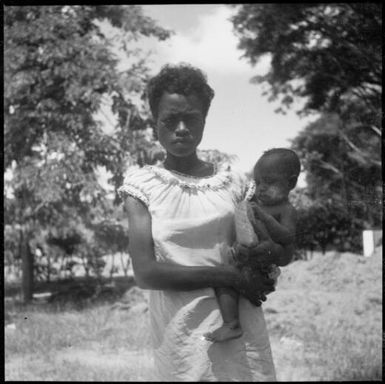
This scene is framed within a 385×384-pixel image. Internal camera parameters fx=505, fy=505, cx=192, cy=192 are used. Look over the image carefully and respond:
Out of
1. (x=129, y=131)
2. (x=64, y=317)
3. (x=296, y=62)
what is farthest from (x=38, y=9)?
(x=64, y=317)

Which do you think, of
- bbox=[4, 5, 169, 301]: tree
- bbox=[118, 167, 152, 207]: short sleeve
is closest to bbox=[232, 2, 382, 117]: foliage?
bbox=[4, 5, 169, 301]: tree

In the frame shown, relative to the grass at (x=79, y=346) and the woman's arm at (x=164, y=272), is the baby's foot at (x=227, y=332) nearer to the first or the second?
the woman's arm at (x=164, y=272)

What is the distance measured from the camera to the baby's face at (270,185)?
1.64 m

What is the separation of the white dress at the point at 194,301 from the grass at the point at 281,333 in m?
4.13

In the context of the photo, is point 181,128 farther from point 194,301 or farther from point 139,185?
point 194,301

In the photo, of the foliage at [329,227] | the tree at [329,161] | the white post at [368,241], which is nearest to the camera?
the tree at [329,161]

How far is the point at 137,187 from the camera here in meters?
1.52

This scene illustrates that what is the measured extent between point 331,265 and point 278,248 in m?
9.48

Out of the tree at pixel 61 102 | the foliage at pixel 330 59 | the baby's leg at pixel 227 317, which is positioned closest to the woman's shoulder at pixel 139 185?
the baby's leg at pixel 227 317

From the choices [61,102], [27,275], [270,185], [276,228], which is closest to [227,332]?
[276,228]

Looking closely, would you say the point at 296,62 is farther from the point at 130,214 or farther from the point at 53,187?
the point at 130,214

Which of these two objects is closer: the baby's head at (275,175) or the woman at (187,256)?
the woman at (187,256)

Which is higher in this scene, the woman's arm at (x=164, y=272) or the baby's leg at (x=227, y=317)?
the woman's arm at (x=164, y=272)

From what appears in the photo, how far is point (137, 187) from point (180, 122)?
0.24 meters
